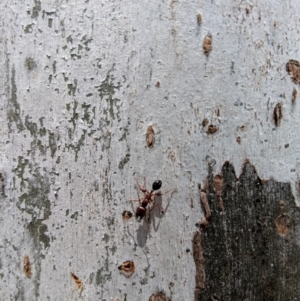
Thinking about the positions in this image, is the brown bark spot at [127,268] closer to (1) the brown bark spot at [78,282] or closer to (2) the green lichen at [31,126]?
(1) the brown bark spot at [78,282]

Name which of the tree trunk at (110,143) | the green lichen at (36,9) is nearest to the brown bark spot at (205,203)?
the tree trunk at (110,143)

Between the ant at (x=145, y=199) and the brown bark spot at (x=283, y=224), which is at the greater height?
the ant at (x=145, y=199)

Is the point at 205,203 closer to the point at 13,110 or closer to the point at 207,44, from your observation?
the point at 207,44

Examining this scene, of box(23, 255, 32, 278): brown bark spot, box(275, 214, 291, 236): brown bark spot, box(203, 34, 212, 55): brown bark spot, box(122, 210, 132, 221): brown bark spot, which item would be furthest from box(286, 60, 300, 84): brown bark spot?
box(23, 255, 32, 278): brown bark spot

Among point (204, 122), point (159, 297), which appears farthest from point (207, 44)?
point (159, 297)

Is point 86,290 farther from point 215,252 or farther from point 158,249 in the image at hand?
point 215,252
